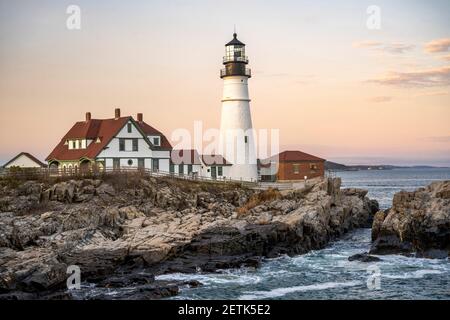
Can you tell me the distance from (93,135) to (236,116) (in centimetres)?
1061

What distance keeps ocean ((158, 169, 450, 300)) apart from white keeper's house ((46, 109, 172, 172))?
17154mm

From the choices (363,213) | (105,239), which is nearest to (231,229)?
(105,239)

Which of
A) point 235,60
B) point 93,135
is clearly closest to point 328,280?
point 93,135

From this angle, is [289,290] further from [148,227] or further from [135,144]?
[135,144]

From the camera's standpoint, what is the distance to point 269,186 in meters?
42.7

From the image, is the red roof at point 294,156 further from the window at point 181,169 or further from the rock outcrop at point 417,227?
the rock outcrop at point 417,227

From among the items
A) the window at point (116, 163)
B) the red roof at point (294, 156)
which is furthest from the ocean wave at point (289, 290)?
the red roof at point (294, 156)

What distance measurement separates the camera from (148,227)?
2969 cm

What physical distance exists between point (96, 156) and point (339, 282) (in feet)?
72.0

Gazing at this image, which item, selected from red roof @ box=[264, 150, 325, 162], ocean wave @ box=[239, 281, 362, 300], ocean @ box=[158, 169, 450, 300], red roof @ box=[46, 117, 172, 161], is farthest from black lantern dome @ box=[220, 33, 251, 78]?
ocean wave @ box=[239, 281, 362, 300]

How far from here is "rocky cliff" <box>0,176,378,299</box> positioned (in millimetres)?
22828

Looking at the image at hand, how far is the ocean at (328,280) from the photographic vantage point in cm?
2112
